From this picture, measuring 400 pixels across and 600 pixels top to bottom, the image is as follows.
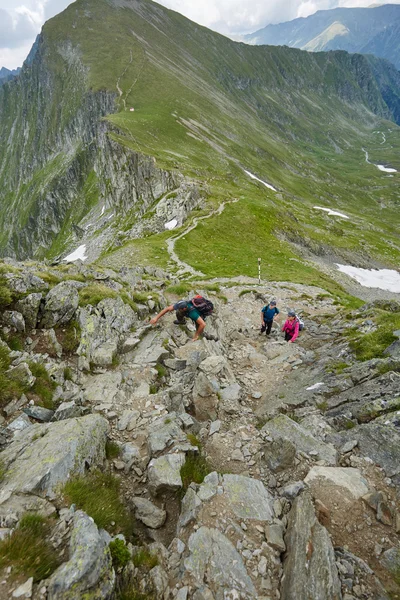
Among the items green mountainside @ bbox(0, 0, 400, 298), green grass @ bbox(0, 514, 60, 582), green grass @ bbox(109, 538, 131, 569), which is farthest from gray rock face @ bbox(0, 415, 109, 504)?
green mountainside @ bbox(0, 0, 400, 298)

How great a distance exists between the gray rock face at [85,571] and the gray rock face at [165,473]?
198 cm

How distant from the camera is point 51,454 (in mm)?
6797

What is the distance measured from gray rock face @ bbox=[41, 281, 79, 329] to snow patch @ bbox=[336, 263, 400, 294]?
5123 cm

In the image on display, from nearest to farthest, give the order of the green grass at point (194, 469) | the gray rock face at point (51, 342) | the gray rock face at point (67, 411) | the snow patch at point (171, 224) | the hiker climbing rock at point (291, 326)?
the green grass at point (194, 469) < the gray rock face at point (67, 411) < the gray rock face at point (51, 342) < the hiker climbing rock at point (291, 326) < the snow patch at point (171, 224)

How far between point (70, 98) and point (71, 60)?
36.4 m

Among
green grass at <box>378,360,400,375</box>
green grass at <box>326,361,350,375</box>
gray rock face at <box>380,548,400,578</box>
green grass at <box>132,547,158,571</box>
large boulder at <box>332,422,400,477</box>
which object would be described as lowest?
green grass at <box>326,361,350,375</box>

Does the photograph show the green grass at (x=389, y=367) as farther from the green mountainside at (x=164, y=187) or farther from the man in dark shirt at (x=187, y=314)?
the green mountainside at (x=164, y=187)

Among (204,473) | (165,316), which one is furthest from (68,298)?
(204,473)

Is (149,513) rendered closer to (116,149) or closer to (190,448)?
(190,448)

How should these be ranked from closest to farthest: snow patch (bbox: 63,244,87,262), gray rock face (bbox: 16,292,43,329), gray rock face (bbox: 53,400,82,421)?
1. gray rock face (bbox: 53,400,82,421)
2. gray rock face (bbox: 16,292,43,329)
3. snow patch (bbox: 63,244,87,262)

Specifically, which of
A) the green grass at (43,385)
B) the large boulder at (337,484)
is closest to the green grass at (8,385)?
the green grass at (43,385)

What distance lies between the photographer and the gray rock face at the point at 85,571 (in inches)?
176

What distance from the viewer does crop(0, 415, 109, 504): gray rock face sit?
6117mm

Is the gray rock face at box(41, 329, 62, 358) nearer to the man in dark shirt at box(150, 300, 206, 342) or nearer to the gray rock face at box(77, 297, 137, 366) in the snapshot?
the gray rock face at box(77, 297, 137, 366)
